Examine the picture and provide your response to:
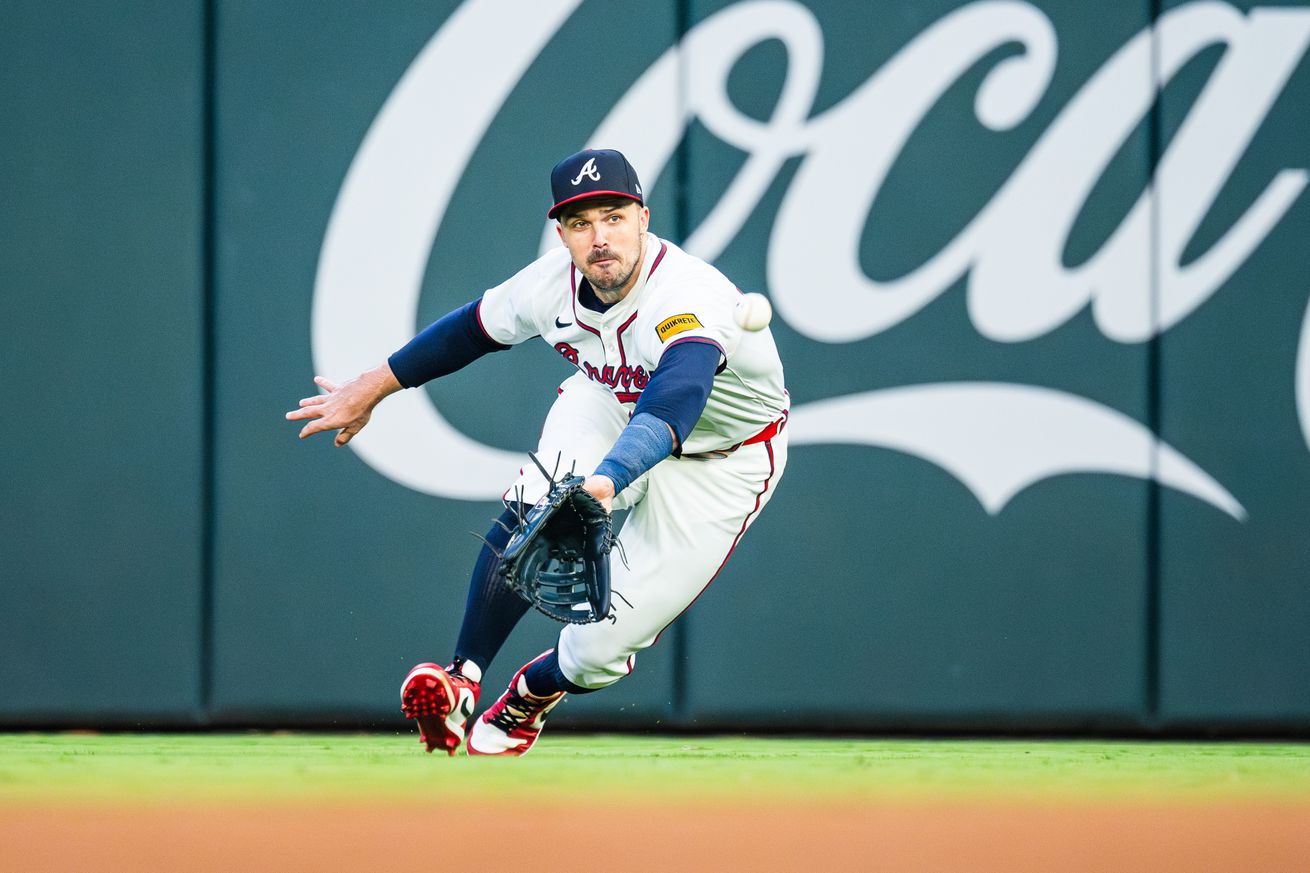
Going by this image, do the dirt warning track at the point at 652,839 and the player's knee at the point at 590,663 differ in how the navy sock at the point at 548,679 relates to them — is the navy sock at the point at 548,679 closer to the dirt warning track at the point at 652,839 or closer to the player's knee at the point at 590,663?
the player's knee at the point at 590,663

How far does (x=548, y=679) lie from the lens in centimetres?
321

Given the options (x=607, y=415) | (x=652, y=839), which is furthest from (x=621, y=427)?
(x=652, y=839)

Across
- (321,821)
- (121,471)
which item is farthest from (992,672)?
(121,471)

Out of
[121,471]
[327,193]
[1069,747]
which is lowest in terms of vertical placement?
[1069,747]

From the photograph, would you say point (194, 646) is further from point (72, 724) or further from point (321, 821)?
point (321, 821)

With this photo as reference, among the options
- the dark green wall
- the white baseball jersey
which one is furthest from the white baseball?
the dark green wall

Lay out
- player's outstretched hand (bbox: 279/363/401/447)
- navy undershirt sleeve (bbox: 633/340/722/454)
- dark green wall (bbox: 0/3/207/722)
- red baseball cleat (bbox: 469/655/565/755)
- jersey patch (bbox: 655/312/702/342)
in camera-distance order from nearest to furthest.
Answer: navy undershirt sleeve (bbox: 633/340/722/454) < jersey patch (bbox: 655/312/702/342) < player's outstretched hand (bbox: 279/363/401/447) < red baseball cleat (bbox: 469/655/565/755) < dark green wall (bbox: 0/3/207/722)

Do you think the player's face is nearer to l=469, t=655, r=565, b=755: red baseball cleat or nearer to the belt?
the belt

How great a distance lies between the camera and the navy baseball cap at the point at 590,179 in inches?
113

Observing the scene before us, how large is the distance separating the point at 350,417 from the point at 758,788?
1218 millimetres

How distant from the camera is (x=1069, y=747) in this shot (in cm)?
405

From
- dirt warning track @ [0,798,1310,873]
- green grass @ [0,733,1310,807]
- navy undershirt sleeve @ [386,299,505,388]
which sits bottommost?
green grass @ [0,733,1310,807]

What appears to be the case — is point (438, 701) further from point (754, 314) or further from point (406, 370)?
point (754, 314)

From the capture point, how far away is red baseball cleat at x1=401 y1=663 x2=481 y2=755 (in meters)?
2.89
